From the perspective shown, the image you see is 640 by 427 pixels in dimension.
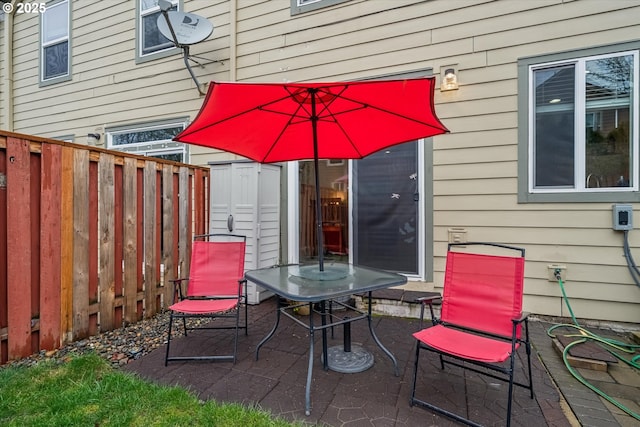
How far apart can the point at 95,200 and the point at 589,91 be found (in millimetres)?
5088

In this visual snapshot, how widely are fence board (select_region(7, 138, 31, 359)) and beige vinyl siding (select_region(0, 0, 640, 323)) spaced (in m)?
2.79

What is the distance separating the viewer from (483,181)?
145 inches

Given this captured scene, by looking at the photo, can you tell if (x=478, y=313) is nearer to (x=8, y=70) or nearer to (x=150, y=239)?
(x=150, y=239)

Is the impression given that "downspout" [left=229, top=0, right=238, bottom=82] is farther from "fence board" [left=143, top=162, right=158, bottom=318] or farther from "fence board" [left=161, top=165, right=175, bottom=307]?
"fence board" [left=143, top=162, right=158, bottom=318]

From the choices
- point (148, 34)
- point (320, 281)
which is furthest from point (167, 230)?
point (148, 34)

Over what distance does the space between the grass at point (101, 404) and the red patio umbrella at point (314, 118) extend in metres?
1.29

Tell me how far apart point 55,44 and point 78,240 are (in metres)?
6.21

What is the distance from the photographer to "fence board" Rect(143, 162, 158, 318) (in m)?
3.67

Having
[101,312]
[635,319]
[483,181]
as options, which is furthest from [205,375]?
[635,319]

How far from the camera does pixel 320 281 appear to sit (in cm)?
249

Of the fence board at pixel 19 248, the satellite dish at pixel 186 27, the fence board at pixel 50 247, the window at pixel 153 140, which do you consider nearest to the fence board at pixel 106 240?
the fence board at pixel 50 247

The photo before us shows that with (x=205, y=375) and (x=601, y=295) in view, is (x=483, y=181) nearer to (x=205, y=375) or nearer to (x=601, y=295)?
(x=601, y=295)

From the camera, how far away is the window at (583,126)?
125 inches

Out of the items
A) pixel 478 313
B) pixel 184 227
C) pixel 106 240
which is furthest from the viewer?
pixel 184 227
